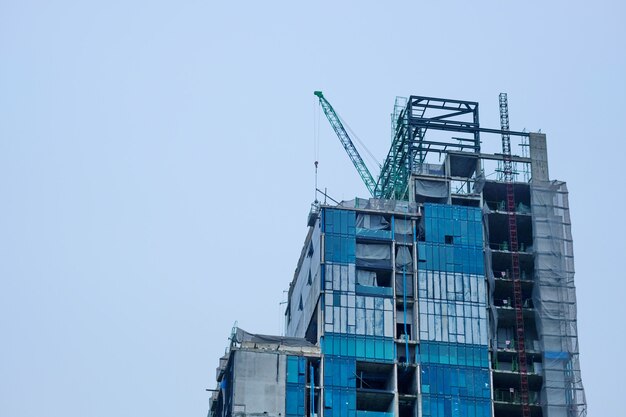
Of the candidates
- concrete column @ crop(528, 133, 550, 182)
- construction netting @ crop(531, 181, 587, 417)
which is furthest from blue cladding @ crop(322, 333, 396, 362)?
concrete column @ crop(528, 133, 550, 182)

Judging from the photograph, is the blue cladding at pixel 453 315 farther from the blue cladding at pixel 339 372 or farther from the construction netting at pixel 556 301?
the blue cladding at pixel 339 372

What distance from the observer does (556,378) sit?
520 ft

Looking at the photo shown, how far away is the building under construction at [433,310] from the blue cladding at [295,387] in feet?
0.40

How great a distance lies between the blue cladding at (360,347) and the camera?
505ft

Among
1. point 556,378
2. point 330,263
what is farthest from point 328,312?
point 556,378

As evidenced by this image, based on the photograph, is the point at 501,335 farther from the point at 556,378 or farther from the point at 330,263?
the point at 330,263

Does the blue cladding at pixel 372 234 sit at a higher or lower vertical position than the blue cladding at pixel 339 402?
higher

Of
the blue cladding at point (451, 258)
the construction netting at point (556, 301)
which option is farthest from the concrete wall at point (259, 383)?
the construction netting at point (556, 301)

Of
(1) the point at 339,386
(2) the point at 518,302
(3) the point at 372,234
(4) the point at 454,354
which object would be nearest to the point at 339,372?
(1) the point at 339,386

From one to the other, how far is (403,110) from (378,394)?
43642 mm

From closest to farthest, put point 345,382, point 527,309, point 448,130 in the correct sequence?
point 345,382
point 527,309
point 448,130

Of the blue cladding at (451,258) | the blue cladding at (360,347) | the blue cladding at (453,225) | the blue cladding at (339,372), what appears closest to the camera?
the blue cladding at (339,372)

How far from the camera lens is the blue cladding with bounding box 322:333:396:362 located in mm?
154000

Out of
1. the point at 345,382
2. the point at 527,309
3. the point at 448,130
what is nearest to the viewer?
the point at 345,382
